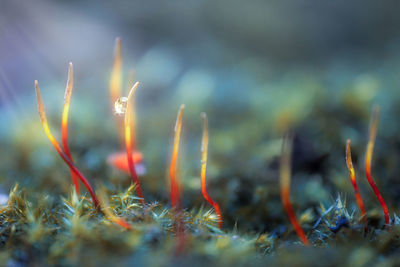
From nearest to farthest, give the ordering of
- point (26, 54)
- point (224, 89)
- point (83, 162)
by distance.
Result: point (83, 162) < point (224, 89) < point (26, 54)

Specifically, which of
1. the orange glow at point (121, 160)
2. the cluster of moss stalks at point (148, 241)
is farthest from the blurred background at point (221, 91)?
the cluster of moss stalks at point (148, 241)

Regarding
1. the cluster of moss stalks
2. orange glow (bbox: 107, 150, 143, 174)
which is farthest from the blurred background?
the cluster of moss stalks

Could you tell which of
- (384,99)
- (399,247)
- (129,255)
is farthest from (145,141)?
(384,99)

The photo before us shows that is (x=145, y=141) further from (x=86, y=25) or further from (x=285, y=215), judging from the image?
(x=86, y=25)

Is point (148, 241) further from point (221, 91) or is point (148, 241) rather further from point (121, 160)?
point (221, 91)

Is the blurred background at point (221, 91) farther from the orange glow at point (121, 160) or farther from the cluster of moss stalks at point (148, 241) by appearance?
the cluster of moss stalks at point (148, 241)

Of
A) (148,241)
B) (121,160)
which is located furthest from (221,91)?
(148,241)

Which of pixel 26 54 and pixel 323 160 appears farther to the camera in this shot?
pixel 26 54

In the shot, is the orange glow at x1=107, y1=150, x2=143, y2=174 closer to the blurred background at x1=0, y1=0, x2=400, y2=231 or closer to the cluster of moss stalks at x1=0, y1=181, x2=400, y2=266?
the blurred background at x1=0, y1=0, x2=400, y2=231
